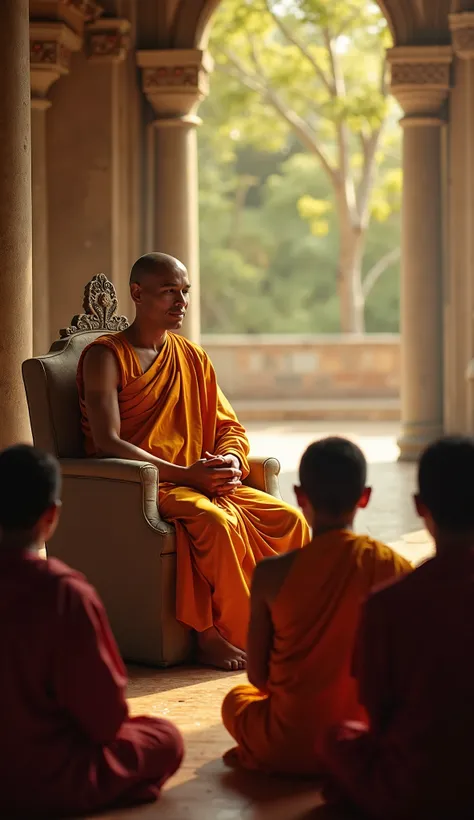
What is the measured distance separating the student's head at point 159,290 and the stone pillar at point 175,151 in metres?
5.17

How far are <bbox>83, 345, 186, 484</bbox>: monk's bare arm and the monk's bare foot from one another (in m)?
0.63

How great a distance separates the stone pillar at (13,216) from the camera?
17.8 feet

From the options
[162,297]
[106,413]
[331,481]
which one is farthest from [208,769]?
[162,297]

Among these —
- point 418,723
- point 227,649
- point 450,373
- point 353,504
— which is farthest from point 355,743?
point 450,373

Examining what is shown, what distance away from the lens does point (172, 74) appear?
34.2ft

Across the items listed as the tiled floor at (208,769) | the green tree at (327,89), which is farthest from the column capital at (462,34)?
the green tree at (327,89)

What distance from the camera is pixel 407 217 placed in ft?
36.5

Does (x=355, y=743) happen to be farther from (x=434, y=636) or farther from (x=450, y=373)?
(x=450, y=373)

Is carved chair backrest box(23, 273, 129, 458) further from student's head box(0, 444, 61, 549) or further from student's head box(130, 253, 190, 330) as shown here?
student's head box(0, 444, 61, 549)

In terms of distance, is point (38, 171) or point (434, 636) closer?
point (434, 636)

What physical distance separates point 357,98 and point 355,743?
18326 millimetres

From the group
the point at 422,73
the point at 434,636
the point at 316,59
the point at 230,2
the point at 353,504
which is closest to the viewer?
the point at 434,636

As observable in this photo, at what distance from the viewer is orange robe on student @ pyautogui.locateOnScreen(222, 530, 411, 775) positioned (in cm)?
329

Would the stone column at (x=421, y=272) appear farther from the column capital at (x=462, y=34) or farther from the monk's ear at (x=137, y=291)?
the monk's ear at (x=137, y=291)
